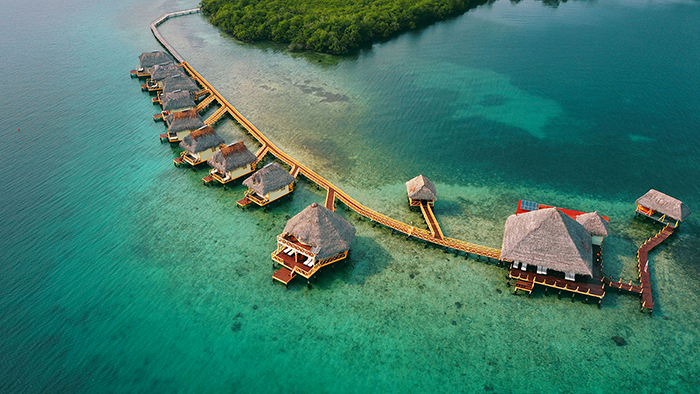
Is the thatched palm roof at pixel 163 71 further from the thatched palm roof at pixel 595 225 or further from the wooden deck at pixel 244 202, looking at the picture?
the thatched palm roof at pixel 595 225

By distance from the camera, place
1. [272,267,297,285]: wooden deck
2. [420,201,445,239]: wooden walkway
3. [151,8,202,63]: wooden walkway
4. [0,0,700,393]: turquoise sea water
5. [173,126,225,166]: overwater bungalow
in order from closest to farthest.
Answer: [0,0,700,393]: turquoise sea water
[272,267,297,285]: wooden deck
[420,201,445,239]: wooden walkway
[173,126,225,166]: overwater bungalow
[151,8,202,63]: wooden walkway

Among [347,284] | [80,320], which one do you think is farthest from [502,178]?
[80,320]

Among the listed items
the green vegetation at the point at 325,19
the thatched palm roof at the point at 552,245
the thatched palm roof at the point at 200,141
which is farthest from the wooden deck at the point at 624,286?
the green vegetation at the point at 325,19

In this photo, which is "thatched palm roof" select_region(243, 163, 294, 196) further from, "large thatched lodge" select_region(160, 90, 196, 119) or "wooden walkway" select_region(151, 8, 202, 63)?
"wooden walkway" select_region(151, 8, 202, 63)

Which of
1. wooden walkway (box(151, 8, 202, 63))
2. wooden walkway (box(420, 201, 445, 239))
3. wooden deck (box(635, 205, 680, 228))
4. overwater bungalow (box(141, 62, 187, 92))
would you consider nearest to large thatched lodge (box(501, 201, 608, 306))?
wooden walkway (box(420, 201, 445, 239))

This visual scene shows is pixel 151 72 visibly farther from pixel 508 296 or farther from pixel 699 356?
pixel 699 356

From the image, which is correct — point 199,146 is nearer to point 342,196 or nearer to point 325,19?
point 342,196
